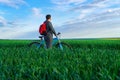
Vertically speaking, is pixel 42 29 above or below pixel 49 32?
above

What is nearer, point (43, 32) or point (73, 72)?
point (73, 72)

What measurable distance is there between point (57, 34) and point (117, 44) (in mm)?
15937

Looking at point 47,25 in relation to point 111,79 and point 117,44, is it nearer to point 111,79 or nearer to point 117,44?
point 111,79

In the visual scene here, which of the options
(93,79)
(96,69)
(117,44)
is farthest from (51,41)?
(117,44)

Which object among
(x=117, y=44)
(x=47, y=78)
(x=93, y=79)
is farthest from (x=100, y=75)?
(x=117, y=44)

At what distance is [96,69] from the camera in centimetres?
830

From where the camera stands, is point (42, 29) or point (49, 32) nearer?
point (42, 29)

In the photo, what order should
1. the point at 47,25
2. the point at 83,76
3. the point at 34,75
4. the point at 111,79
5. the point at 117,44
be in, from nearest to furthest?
the point at 111,79 < the point at 83,76 < the point at 34,75 < the point at 47,25 < the point at 117,44

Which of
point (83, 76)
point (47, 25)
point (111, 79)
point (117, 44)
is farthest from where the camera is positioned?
point (117, 44)

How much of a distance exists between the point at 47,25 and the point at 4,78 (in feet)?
42.2

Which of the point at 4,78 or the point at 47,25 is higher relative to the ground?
the point at 47,25

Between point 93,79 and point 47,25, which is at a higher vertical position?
point 47,25

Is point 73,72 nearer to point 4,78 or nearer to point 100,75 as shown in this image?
point 100,75

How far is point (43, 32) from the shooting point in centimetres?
2050
